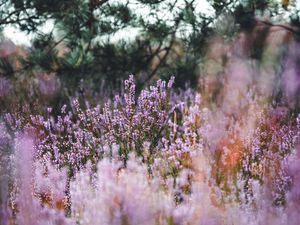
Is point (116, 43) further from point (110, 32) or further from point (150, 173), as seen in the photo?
point (150, 173)

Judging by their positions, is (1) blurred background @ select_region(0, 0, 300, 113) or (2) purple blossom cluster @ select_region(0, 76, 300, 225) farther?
(1) blurred background @ select_region(0, 0, 300, 113)

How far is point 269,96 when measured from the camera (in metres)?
5.23

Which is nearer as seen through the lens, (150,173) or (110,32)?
Answer: (150,173)

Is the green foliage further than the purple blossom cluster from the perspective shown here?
Yes

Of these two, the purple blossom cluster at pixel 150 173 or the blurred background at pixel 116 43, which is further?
the blurred background at pixel 116 43

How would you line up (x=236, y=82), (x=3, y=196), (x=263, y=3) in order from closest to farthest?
(x=3, y=196) → (x=263, y=3) → (x=236, y=82)

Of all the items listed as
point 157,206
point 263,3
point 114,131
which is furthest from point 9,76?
point 157,206

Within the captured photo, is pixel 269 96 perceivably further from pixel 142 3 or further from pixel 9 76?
pixel 9 76

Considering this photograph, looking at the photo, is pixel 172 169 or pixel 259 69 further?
pixel 259 69

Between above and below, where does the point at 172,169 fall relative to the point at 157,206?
below

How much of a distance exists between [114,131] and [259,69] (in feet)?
11.5

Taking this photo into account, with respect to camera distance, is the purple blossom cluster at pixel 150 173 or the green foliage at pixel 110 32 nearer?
the purple blossom cluster at pixel 150 173

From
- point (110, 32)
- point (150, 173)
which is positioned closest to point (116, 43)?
point (110, 32)

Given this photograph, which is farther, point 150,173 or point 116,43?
point 116,43
